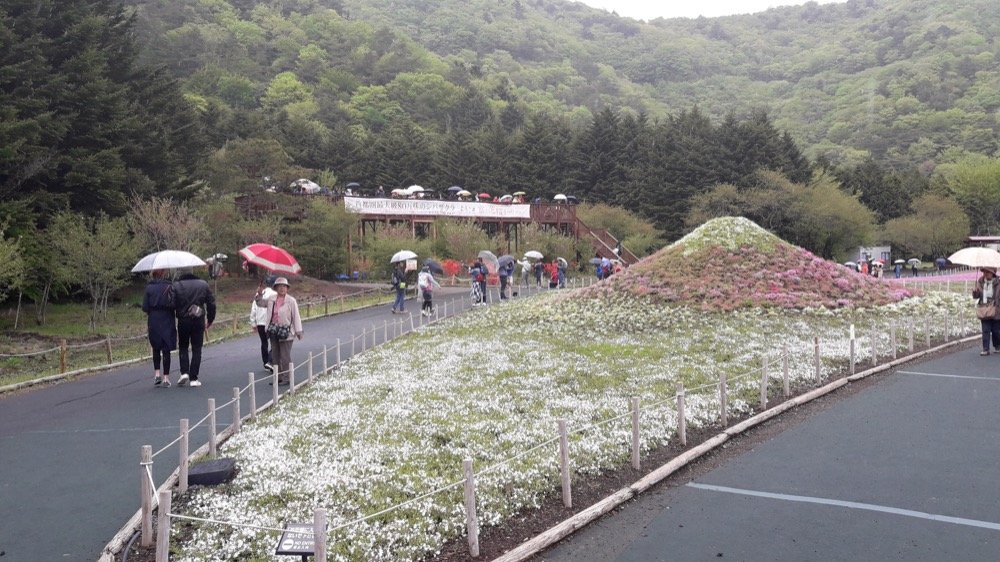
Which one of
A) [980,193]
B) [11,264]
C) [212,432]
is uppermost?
[980,193]

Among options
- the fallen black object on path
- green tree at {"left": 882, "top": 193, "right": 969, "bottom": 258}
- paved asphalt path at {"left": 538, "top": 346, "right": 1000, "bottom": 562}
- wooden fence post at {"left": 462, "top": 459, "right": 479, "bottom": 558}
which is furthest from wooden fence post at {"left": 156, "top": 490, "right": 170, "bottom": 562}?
green tree at {"left": 882, "top": 193, "right": 969, "bottom": 258}

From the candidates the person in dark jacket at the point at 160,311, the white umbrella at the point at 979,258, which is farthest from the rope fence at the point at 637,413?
the white umbrella at the point at 979,258

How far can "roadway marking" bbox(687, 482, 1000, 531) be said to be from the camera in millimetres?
6879

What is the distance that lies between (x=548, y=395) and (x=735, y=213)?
5160 cm

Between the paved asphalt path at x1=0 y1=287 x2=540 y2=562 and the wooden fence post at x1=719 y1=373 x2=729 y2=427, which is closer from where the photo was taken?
the paved asphalt path at x1=0 y1=287 x2=540 y2=562

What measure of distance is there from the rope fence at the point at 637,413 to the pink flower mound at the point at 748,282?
3.10m

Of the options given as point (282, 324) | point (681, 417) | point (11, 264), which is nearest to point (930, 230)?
point (681, 417)

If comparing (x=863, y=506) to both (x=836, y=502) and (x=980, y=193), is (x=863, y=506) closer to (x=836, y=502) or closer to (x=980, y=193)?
(x=836, y=502)

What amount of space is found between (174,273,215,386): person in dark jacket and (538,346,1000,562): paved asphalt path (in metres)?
9.11

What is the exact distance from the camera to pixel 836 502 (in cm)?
748

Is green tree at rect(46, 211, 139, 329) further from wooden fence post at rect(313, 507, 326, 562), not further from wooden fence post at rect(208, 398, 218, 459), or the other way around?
wooden fence post at rect(313, 507, 326, 562)

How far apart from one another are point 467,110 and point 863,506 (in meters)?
99.5

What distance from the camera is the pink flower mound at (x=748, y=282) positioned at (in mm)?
23000

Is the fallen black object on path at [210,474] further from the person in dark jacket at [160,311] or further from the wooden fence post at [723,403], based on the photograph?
the wooden fence post at [723,403]
